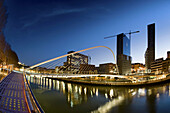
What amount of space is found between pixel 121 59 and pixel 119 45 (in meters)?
18.4

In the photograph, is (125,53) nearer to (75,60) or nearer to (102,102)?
(75,60)

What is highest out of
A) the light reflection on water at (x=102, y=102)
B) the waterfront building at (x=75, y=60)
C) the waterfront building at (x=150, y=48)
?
the waterfront building at (x=150, y=48)

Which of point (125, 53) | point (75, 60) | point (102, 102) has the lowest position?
point (102, 102)

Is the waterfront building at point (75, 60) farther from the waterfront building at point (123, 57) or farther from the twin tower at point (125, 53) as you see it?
the twin tower at point (125, 53)

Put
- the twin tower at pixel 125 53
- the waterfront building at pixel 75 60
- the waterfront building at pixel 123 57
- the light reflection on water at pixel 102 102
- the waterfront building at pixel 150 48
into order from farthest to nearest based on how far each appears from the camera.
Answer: the waterfront building at pixel 150 48 → the twin tower at pixel 125 53 → the waterfront building at pixel 123 57 → the waterfront building at pixel 75 60 → the light reflection on water at pixel 102 102

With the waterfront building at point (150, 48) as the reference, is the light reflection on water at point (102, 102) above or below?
below

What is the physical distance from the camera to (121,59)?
9269 centimetres

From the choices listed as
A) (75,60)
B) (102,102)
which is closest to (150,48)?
(75,60)

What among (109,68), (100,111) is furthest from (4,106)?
(109,68)

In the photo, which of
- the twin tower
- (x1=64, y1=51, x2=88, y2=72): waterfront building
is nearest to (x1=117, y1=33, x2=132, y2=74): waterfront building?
the twin tower

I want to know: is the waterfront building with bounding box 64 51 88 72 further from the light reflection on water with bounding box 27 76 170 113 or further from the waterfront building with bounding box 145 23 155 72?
the waterfront building with bounding box 145 23 155 72

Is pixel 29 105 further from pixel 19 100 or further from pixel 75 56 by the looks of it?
pixel 75 56

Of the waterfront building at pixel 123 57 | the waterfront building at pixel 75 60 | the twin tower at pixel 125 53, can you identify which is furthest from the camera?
the twin tower at pixel 125 53

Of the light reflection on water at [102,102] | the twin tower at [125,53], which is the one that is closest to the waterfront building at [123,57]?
the twin tower at [125,53]
